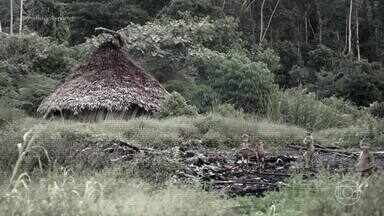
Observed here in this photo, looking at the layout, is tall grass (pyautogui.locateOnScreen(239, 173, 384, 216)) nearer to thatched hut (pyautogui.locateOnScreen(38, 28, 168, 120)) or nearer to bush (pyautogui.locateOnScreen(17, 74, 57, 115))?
thatched hut (pyautogui.locateOnScreen(38, 28, 168, 120))

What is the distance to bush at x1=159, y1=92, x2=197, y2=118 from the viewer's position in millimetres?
17797

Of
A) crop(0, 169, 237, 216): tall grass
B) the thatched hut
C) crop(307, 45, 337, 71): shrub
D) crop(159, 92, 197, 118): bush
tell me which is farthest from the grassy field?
crop(307, 45, 337, 71): shrub

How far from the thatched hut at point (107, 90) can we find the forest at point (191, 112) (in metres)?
0.04

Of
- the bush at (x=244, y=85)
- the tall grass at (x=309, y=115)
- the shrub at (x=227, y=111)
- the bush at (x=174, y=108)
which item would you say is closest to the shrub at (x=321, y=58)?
the bush at (x=244, y=85)

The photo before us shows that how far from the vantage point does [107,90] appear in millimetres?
17484

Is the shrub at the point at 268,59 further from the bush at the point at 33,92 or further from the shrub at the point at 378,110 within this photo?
the bush at the point at 33,92

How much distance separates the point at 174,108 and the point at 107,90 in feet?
6.29

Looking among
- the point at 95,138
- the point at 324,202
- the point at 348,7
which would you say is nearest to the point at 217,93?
the point at 95,138

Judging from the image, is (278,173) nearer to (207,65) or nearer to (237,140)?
(237,140)

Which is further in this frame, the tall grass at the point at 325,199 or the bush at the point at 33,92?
the bush at the point at 33,92

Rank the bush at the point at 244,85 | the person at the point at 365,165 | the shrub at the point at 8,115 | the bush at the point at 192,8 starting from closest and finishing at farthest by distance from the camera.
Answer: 1. the person at the point at 365,165
2. the shrub at the point at 8,115
3. the bush at the point at 244,85
4. the bush at the point at 192,8

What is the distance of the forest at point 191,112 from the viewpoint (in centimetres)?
701

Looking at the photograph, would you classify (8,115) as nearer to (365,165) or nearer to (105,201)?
(365,165)

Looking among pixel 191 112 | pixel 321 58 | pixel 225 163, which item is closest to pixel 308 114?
pixel 191 112
